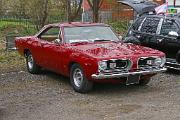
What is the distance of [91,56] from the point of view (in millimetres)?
9469

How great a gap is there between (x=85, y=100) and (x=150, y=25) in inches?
194

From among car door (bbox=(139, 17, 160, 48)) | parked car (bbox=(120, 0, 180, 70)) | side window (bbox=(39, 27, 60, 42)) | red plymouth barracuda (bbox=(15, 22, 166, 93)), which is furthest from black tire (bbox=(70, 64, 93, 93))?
car door (bbox=(139, 17, 160, 48))

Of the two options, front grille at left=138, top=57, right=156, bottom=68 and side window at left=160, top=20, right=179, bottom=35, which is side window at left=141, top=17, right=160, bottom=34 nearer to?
side window at left=160, top=20, right=179, bottom=35

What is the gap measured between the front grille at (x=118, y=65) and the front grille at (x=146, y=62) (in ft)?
1.06

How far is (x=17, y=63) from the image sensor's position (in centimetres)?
1439

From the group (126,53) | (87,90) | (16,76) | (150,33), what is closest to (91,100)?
(87,90)

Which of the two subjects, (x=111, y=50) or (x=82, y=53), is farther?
(x=111, y=50)

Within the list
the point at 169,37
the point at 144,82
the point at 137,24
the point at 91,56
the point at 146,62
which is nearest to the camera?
the point at 91,56

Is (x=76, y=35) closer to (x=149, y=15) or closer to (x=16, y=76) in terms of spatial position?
(x=16, y=76)

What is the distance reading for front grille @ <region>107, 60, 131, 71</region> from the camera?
31.1 feet

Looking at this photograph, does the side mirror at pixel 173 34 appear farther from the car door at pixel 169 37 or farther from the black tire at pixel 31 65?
the black tire at pixel 31 65

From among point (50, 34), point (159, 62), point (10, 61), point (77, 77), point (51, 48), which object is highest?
point (50, 34)

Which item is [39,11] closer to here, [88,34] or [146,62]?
[88,34]

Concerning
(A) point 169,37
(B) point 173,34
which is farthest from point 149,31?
(B) point 173,34
